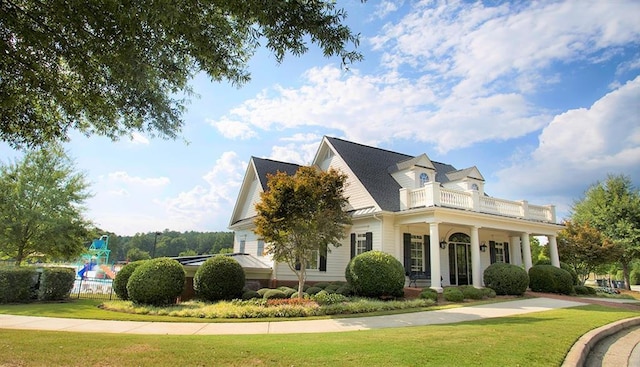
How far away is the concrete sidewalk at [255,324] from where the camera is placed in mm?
9441

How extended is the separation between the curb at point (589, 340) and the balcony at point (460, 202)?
7.80m

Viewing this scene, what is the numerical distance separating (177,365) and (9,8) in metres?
5.83

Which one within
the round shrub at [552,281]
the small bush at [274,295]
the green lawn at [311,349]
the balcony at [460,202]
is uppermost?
the balcony at [460,202]

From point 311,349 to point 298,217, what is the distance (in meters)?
8.45

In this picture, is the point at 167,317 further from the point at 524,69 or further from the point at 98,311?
the point at 524,69

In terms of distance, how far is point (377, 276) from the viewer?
1502cm

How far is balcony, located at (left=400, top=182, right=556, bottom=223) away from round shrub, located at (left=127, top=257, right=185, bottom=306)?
1056cm

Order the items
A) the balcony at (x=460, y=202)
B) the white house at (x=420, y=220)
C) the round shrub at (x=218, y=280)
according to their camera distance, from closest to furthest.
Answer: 1. the round shrub at (x=218, y=280)
2. the balcony at (x=460, y=202)
3. the white house at (x=420, y=220)

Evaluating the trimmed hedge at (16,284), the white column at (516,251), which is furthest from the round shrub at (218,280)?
the white column at (516,251)

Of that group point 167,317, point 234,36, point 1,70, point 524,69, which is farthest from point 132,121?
point 524,69

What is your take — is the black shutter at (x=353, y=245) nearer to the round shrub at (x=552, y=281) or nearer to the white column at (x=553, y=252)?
the round shrub at (x=552, y=281)

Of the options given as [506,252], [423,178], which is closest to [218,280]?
[423,178]

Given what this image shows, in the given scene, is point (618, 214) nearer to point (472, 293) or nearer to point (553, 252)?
point (553, 252)

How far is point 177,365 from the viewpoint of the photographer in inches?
217
